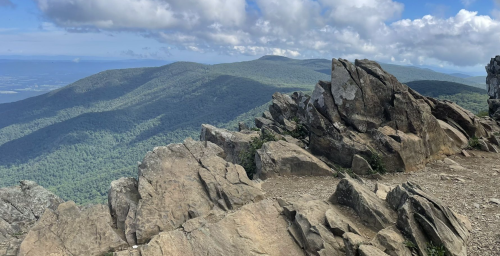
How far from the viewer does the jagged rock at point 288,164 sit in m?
25.2

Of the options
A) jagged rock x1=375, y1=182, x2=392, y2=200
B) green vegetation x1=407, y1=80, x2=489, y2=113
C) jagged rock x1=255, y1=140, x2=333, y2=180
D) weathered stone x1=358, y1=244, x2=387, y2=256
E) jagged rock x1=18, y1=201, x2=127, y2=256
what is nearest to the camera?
weathered stone x1=358, y1=244, x2=387, y2=256

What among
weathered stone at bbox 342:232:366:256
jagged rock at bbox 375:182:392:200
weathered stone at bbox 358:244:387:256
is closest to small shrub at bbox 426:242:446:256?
weathered stone at bbox 358:244:387:256

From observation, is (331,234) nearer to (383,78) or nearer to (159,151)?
(159,151)

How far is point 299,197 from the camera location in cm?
2009

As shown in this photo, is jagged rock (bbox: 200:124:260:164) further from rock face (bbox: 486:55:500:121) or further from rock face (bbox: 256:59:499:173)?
rock face (bbox: 486:55:500:121)

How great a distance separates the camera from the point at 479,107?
97188mm

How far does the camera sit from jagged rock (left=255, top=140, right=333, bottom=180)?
2519 cm

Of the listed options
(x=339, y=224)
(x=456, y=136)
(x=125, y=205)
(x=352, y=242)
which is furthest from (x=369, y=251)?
(x=456, y=136)

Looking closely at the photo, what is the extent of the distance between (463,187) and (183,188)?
20.1 m

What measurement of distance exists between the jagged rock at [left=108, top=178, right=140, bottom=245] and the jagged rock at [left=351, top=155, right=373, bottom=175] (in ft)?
57.7

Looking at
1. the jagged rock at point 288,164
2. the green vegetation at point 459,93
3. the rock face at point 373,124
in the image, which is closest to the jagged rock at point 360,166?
the rock face at point 373,124

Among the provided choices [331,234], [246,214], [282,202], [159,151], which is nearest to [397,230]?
[331,234]

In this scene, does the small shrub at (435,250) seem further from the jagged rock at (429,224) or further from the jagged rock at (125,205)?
the jagged rock at (125,205)

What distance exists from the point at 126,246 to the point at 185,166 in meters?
8.23
